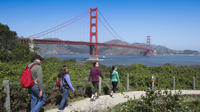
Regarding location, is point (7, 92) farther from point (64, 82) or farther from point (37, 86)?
point (64, 82)

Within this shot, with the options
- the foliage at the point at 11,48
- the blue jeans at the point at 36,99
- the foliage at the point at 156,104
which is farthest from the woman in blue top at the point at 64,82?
the foliage at the point at 11,48

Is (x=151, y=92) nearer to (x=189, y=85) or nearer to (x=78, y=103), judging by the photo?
(x=78, y=103)

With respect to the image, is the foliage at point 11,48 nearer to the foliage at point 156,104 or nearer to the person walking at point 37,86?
the person walking at point 37,86

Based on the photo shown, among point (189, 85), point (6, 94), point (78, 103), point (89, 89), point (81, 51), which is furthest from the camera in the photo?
point (81, 51)

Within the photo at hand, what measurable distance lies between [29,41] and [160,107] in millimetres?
19048

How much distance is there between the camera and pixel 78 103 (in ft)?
18.6

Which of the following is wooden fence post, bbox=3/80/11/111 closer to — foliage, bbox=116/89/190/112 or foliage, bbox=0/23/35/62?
foliage, bbox=116/89/190/112

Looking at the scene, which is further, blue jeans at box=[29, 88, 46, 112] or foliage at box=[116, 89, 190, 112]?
blue jeans at box=[29, 88, 46, 112]

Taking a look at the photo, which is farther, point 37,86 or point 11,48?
point 11,48

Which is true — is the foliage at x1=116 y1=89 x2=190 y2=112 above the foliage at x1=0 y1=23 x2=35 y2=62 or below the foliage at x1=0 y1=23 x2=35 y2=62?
below

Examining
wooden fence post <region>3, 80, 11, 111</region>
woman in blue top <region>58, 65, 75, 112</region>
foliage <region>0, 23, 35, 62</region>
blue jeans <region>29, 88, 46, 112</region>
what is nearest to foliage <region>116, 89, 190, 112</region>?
blue jeans <region>29, 88, 46, 112</region>

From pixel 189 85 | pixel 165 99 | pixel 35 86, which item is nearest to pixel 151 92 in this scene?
pixel 165 99

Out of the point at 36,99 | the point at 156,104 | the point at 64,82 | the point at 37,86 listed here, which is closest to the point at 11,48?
the point at 64,82

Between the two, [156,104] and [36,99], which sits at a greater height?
[156,104]
